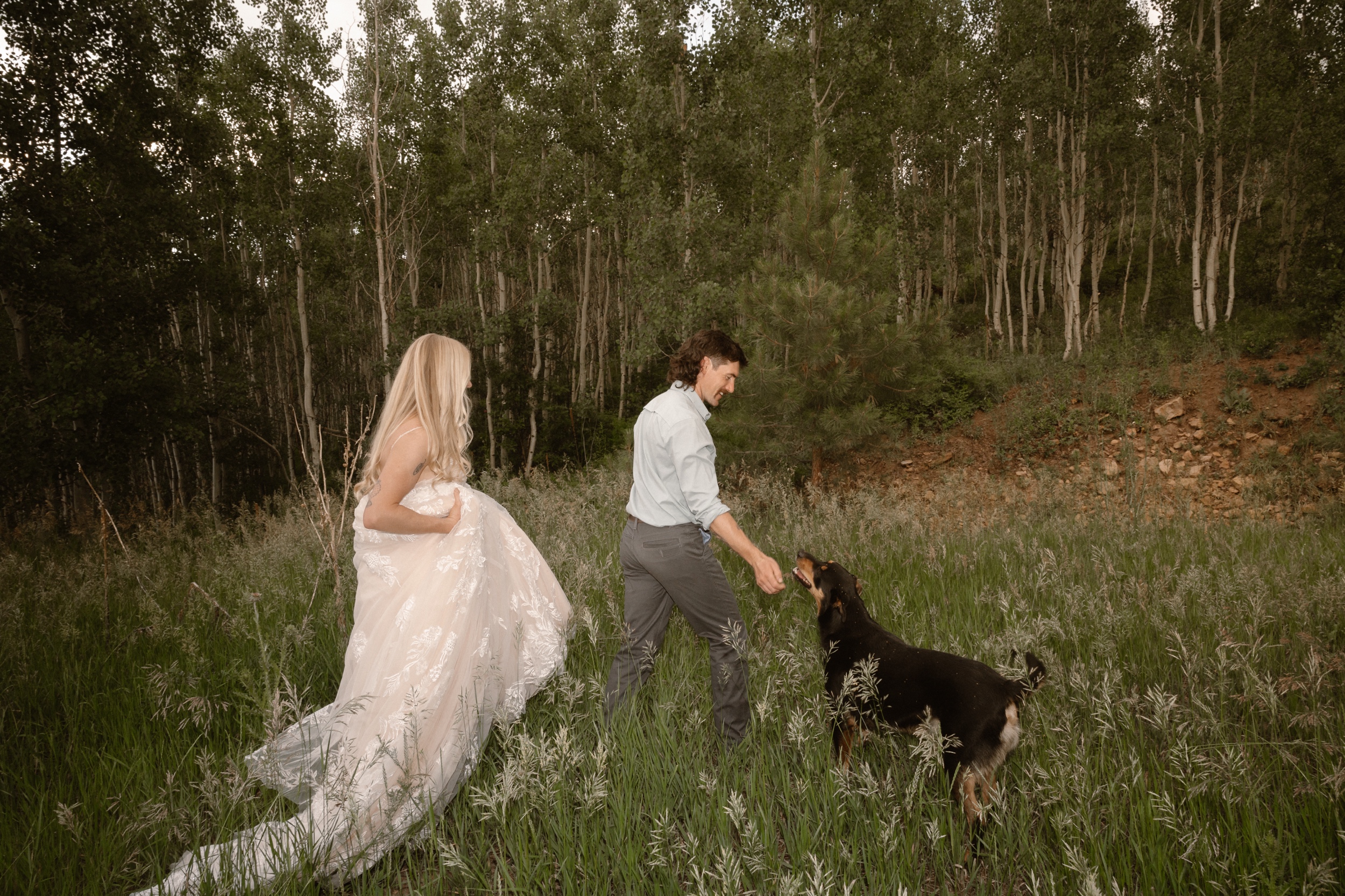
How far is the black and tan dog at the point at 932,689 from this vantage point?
2217 mm

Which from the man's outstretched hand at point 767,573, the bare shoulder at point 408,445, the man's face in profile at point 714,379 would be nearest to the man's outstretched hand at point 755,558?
the man's outstretched hand at point 767,573

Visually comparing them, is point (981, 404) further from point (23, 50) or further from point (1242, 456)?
point (23, 50)

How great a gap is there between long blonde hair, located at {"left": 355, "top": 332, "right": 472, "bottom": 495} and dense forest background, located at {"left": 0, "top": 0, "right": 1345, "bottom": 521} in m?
5.90

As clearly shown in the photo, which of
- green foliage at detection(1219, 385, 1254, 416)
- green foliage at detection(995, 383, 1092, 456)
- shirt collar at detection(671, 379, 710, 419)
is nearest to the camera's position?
shirt collar at detection(671, 379, 710, 419)

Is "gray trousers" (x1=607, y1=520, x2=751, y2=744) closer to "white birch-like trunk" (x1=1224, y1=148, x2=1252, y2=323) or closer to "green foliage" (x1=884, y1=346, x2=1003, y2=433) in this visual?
"green foliage" (x1=884, y1=346, x2=1003, y2=433)

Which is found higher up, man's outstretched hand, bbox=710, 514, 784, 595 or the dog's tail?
man's outstretched hand, bbox=710, 514, 784, 595

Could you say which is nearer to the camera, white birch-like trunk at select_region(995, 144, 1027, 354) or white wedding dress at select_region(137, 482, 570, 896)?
white wedding dress at select_region(137, 482, 570, 896)

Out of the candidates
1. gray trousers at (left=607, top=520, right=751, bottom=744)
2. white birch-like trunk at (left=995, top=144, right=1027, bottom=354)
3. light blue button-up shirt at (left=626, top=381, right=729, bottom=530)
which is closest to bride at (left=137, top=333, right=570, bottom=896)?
gray trousers at (left=607, top=520, right=751, bottom=744)

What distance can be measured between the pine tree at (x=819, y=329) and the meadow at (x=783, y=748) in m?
Answer: 3.68

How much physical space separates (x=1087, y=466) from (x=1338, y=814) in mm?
9776

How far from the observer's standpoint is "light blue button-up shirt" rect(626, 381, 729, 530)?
294 centimetres

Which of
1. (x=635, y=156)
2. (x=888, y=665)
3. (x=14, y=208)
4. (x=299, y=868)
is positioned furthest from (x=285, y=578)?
(x=635, y=156)

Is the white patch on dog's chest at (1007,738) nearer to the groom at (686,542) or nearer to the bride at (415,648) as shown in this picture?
the groom at (686,542)

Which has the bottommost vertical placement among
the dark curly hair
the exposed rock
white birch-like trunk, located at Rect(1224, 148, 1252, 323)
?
the exposed rock
